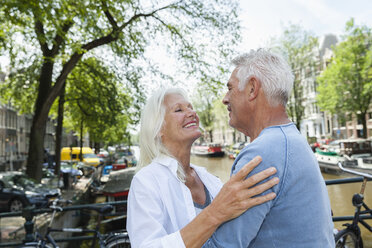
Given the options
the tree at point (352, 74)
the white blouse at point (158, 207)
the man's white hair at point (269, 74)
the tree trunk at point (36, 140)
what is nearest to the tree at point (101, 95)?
the tree trunk at point (36, 140)

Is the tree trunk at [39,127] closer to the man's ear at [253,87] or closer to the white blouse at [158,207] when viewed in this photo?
the white blouse at [158,207]

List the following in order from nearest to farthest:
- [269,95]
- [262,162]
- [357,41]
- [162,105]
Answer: [262,162] < [269,95] < [162,105] < [357,41]

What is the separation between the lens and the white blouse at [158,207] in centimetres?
158

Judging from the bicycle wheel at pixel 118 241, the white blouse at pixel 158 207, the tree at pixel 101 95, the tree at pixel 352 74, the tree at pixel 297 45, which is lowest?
the bicycle wheel at pixel 118 241

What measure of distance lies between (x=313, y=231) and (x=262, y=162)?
340mm

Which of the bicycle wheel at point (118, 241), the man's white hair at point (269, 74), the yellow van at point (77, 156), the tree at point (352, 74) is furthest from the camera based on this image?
the yellow van at point (77, 156)

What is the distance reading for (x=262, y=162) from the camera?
4.34ft

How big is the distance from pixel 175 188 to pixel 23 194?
1274 centimetres

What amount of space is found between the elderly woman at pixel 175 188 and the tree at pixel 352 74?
31.6 metres

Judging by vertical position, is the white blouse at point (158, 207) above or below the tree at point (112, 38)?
below

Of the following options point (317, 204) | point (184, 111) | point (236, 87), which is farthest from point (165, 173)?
point (317, 204)

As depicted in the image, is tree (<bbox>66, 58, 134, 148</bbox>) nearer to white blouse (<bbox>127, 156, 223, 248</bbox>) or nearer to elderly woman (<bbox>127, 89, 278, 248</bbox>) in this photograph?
elderly woman (<bbox>127, 89, 278, 248</bbox>)

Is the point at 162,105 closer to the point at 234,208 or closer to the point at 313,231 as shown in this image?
the point at 234,208

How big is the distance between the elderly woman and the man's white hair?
378 millimetres
